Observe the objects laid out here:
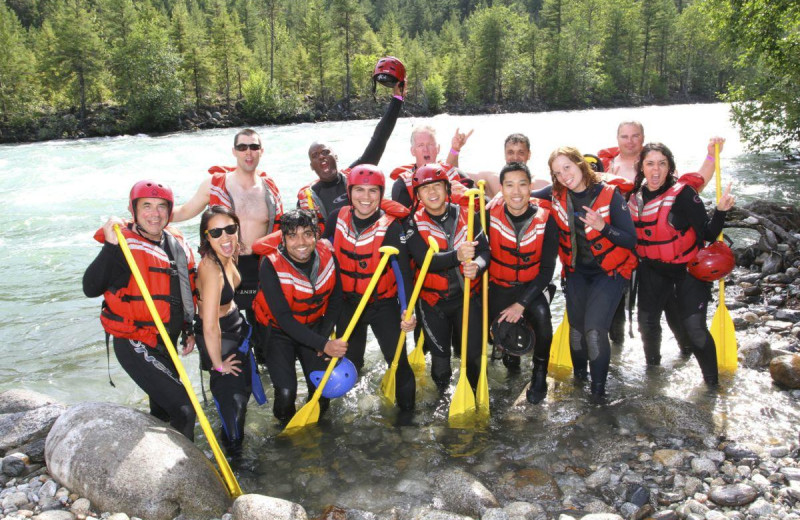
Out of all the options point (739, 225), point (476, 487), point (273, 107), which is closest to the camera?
point (476, 487)

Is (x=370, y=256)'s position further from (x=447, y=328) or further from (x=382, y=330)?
(x=447, y=328)

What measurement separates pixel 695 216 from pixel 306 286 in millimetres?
3101

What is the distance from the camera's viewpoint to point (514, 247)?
4543 millimetres

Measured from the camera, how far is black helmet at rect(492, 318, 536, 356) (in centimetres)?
464

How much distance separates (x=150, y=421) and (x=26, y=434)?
1115 mm

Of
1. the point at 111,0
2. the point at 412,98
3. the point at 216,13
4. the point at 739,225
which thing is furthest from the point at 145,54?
the point at 739,225

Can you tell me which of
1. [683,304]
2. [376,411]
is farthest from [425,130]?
[683,304]

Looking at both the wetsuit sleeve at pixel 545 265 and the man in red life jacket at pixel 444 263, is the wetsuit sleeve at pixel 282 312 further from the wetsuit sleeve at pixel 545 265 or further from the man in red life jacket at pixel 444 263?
the wetsuit sleeve at pixel 545 265

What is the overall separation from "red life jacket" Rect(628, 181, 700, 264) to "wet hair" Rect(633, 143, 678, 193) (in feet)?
0.24

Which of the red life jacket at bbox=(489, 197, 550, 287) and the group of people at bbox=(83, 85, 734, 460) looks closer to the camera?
the group of people at bbox=(83, 85, 734, 460)

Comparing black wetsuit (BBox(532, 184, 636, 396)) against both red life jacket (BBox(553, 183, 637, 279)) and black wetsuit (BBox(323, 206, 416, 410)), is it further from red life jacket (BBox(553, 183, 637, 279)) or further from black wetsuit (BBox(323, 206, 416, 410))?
black wetsuit (BBox(323, 206, 416, 410))

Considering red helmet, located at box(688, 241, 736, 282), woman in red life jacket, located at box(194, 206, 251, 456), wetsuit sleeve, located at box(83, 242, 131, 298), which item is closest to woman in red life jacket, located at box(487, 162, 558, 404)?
red helmet, located at box(688, 241, 736, 282)

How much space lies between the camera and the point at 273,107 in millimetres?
45938

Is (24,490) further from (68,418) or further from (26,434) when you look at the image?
(26,434)
